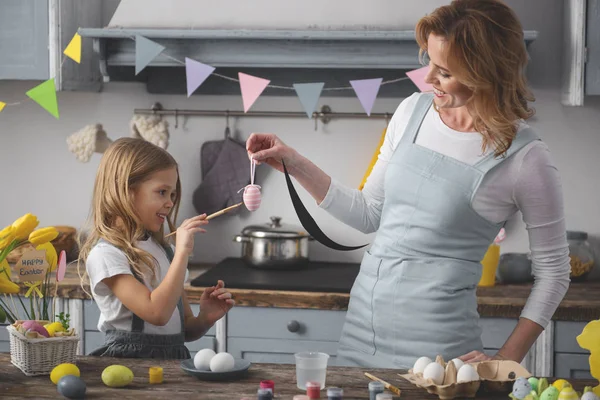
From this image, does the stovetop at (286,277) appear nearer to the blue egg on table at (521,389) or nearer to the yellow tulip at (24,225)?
the yellow tulip at (24,225)

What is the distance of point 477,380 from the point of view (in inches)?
57.7

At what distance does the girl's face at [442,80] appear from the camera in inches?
68.9

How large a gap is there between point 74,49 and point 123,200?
1251 millimetres

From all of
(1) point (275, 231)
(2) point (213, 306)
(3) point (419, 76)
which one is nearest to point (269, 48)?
(3) point (419, 76)

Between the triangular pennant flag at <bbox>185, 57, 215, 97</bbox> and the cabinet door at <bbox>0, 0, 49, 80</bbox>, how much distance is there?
0.52 meters

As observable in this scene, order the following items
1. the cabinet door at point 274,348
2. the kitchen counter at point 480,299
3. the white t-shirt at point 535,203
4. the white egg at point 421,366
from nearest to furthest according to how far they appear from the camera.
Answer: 1. the white egg at point 421,366
2. the white t-shirt at point 535,203
3. the kitchen counter at point 480,299
4. the cabinet door at point 274,348

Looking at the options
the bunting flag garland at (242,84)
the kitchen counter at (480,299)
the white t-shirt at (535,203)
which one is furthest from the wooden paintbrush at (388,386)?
the bunting flag garland at (242,84)

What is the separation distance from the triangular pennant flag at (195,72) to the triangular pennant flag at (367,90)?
0.54 m

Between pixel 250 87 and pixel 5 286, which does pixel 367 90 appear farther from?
pixel 5 286

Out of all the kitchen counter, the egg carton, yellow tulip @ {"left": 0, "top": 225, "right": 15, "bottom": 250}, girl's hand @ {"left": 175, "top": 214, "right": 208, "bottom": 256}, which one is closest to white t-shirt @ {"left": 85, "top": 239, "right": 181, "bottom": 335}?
girl's hand @ {"left": 175, "top": 214, "right": 208, "bottom": 256}

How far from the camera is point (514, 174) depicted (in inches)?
70.2

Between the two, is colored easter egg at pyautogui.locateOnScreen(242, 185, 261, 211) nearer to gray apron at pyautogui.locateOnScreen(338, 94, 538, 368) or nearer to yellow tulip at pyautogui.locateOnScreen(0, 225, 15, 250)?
gray apron at pyautogui.locateOnScreen(338, 94, 538, 368)

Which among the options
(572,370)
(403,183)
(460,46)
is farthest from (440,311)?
(572,370)

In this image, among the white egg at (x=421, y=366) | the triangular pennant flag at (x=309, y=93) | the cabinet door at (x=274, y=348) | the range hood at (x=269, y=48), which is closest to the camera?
the white egg at (x=421, y=366)
